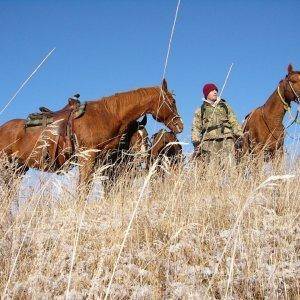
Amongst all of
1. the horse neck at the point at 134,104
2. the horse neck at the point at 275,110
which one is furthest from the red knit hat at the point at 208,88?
the horse neck at the point at 275,110

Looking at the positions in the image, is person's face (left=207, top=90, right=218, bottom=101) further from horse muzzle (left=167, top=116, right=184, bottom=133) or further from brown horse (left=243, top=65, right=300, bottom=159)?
brown horse (left=243, top=65, right=300, bottom=159)

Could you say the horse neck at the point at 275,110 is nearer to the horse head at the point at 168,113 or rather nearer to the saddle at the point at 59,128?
the horse head at the point at 168,113

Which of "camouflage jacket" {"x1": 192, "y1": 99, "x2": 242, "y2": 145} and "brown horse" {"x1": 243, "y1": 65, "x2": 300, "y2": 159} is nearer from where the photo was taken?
"camouflage jacket" {"x1": 192, "y1": 99, "x2": 242, "y2": 145}

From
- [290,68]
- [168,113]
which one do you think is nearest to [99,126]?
[168,113]

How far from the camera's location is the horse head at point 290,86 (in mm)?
8000

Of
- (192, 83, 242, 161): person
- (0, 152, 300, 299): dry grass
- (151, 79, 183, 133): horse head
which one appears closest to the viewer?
(0, 152, 300, 299): dry grass

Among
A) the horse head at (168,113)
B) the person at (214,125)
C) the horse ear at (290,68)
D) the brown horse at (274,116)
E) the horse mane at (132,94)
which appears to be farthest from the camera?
the horse ear at (290,68)

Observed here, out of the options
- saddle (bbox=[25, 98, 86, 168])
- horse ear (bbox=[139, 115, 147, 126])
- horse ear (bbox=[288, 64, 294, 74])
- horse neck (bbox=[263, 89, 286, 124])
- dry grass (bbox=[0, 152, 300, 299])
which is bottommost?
dry grass (bbox=[0, 152, 300, 299])

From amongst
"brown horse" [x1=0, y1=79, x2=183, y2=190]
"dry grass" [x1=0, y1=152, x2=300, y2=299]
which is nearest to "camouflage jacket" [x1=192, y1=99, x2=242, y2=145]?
"brown horse" [x1=0, y1=79, x2=183, y2=190]

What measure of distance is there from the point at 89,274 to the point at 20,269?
16.4 inches

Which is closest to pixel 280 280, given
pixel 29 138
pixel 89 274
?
pixel 89 274

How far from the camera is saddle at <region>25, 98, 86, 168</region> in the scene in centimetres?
705

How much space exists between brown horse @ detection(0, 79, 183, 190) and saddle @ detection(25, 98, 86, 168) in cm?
2

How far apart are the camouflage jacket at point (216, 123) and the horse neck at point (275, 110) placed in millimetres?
1408
